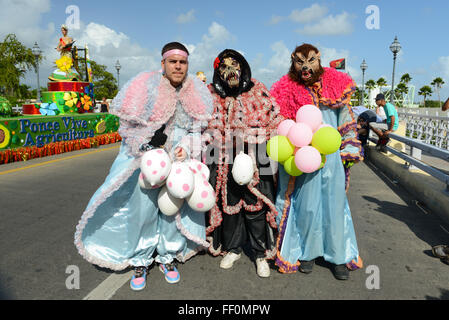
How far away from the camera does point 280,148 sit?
102 inches

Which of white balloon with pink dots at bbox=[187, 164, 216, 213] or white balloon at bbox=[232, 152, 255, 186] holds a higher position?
white balloon at bbox=[232, 152, 255, 186]

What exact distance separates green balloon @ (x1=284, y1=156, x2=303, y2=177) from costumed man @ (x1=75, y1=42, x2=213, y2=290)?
77 cm

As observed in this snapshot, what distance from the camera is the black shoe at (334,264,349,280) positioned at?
2799 mm

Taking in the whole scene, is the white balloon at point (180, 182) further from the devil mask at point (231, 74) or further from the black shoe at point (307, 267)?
the black shoe at point (307, 267)

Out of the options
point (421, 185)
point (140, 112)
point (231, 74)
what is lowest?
point (421, 185)

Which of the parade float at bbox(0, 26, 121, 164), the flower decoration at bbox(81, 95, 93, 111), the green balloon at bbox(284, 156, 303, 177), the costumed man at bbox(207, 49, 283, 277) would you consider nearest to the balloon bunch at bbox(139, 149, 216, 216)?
the costumed man at bbox(207, 49, 283, 277)

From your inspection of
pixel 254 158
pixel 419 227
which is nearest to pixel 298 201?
pixel 254 158

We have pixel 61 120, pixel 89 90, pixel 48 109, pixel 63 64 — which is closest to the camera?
pixel 61 120

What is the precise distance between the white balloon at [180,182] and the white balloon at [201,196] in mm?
82

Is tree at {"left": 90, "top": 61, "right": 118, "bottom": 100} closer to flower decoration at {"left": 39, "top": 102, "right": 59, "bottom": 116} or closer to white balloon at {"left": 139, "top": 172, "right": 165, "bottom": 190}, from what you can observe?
flower decoration at {"left": 39, "top": 102, "right": 59, "bottom": 116}

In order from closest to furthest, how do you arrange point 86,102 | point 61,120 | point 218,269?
1. point 218,269
2. point 61,120
3. point 86,102

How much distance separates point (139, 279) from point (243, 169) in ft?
4.16

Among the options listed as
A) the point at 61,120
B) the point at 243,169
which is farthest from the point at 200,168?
the point at 61,120

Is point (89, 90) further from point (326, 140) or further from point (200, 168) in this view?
point (326, 140)
